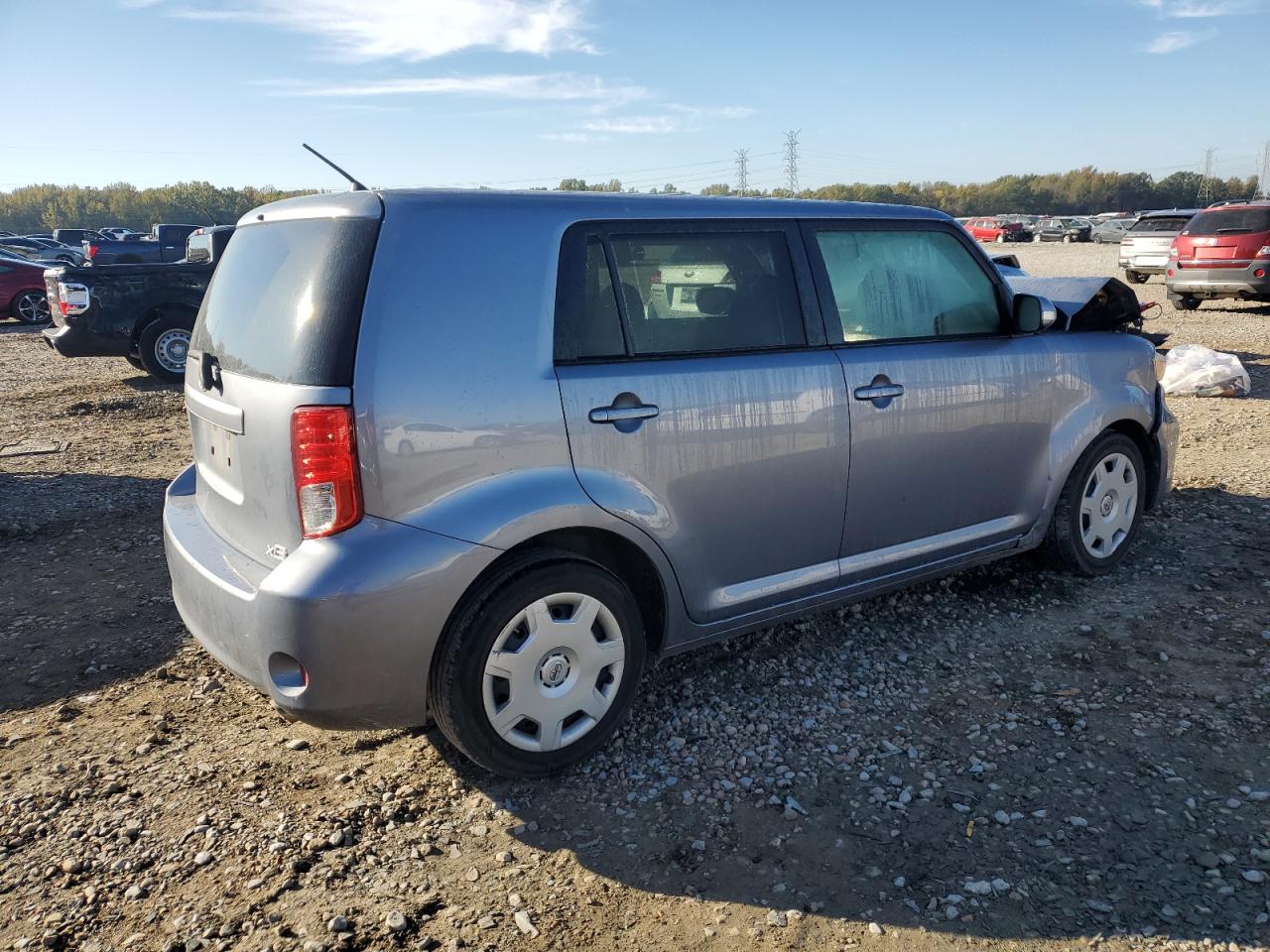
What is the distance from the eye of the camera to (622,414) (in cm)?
310

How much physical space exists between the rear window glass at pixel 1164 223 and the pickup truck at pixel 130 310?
19447 millimetres

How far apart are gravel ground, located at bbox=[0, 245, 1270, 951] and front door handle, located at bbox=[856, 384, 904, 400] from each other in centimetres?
112

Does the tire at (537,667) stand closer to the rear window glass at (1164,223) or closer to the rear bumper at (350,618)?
the rear bumper at (350,618)

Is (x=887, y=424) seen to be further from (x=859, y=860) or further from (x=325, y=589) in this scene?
(x=325, y=589)

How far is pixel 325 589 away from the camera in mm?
2639

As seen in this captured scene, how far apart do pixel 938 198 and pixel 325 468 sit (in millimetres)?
103667

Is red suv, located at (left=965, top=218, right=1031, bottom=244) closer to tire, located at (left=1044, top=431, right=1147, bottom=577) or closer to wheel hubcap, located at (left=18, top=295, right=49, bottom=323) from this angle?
wheel hubcap, located at (left=18, top=295, right=49, bottom=323)

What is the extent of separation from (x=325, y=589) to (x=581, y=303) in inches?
47.1

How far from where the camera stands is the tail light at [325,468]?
265cm

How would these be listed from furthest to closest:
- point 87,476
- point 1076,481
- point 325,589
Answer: point 87,476 → point 1076,481 → point 325,589

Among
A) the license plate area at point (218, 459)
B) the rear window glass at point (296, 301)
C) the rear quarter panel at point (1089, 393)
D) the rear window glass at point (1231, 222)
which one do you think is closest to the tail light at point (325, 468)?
the rear window glass at point (296, 301)

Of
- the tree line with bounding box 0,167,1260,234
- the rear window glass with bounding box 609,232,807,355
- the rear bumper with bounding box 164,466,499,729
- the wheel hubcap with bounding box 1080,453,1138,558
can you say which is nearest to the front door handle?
the rear window glass with bounding box 609,232,807,355

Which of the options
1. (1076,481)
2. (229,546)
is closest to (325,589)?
(229,546)

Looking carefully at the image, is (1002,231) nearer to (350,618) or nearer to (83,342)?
(83,342)
